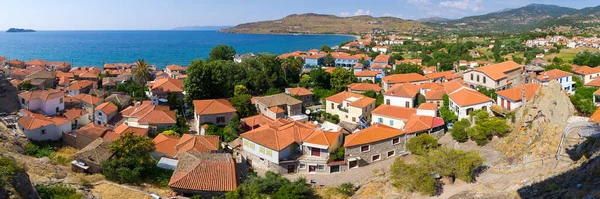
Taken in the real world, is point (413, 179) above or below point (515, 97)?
below

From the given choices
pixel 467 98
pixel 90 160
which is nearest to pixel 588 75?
pixel 467 98

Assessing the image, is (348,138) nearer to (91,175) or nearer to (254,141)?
(254,141)

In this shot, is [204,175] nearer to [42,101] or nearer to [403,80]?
[42,101]

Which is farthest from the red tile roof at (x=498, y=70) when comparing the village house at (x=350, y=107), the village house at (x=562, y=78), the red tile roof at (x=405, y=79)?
the village house at (x=350, y=107)

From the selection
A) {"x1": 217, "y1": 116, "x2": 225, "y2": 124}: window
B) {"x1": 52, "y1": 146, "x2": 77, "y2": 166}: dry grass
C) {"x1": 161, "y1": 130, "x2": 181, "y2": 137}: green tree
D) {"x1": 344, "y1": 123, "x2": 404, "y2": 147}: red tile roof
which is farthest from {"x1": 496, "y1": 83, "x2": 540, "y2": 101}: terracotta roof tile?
{"x1": 52, "y1": 146, "x2": 77, "y2": 166}: dry grass

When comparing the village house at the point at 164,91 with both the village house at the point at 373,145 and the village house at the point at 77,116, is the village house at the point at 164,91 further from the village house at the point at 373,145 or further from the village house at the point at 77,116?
the village house at the point at 373,145

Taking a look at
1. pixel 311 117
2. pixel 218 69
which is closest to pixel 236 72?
pixel 218 69

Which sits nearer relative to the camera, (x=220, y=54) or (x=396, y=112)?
(x=396, y=112)
